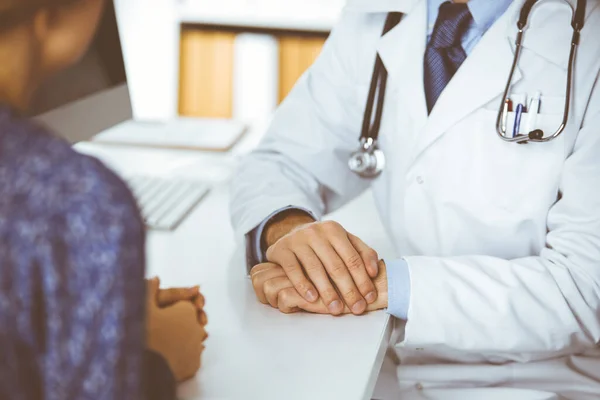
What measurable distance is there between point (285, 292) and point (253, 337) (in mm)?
85

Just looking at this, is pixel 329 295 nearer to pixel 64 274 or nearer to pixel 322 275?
pixel 322 275

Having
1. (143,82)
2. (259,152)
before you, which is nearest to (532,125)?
(259,152)

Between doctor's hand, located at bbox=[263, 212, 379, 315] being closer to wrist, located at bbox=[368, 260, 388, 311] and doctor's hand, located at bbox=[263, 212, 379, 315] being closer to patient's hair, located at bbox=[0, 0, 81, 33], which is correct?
wrist, located at bbox=[368, 260, 388, 311]

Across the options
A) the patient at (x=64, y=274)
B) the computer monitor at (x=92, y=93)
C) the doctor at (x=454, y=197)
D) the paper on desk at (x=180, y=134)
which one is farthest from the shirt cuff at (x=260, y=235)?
the paper on desk at (x=180, y=134)

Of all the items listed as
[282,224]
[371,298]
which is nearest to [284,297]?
[371,298]

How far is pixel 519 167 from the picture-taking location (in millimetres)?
1033

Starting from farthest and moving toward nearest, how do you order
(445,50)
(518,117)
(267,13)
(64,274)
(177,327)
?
(267,13) < (445,50) < (518,117) < (177,327) < (64,274)

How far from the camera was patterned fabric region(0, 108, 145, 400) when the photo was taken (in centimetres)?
47

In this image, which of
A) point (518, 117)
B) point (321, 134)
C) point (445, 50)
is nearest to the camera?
point (518, 117)

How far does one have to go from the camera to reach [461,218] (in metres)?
1.09

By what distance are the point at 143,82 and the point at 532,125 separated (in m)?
2.19

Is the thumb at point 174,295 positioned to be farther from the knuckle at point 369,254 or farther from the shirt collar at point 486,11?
the shirt collar at point 486,11

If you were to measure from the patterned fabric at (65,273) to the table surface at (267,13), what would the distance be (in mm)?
2432

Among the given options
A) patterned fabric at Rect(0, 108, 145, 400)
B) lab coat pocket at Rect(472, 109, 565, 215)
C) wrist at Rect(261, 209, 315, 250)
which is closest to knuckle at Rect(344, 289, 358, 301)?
wrist at Rect(261, 209, 315, 250)
